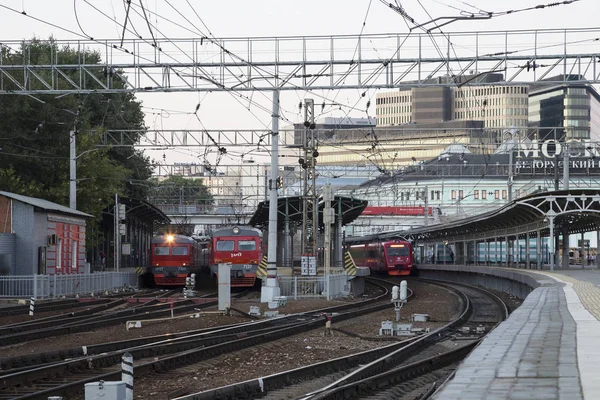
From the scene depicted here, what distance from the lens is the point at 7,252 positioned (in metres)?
38.2

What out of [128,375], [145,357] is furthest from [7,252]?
[128,375]

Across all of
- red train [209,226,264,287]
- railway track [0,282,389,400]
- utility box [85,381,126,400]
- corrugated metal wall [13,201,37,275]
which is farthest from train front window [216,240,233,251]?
utility box [85,381,126,400]

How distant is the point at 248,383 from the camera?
42.6ft

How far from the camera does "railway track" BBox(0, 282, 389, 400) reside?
43.4 feet

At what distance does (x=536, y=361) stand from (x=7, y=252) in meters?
31.1

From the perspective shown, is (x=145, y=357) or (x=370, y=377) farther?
(x=145, y=357)

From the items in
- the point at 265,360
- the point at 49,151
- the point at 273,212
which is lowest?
the point at 265,360

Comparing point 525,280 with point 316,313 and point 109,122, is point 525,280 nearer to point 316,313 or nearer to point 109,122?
point 316,313

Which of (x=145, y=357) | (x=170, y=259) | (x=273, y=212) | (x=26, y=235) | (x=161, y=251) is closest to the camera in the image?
(x=145, y=357)

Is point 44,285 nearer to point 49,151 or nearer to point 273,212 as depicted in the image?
point 273,212

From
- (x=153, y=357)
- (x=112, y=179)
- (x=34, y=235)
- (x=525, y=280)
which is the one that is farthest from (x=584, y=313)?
(x=112, y=179)

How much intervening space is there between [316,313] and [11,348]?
10927 millimetres

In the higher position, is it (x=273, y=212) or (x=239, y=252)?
(x=273, y=212)

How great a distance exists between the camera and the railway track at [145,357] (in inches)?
520
